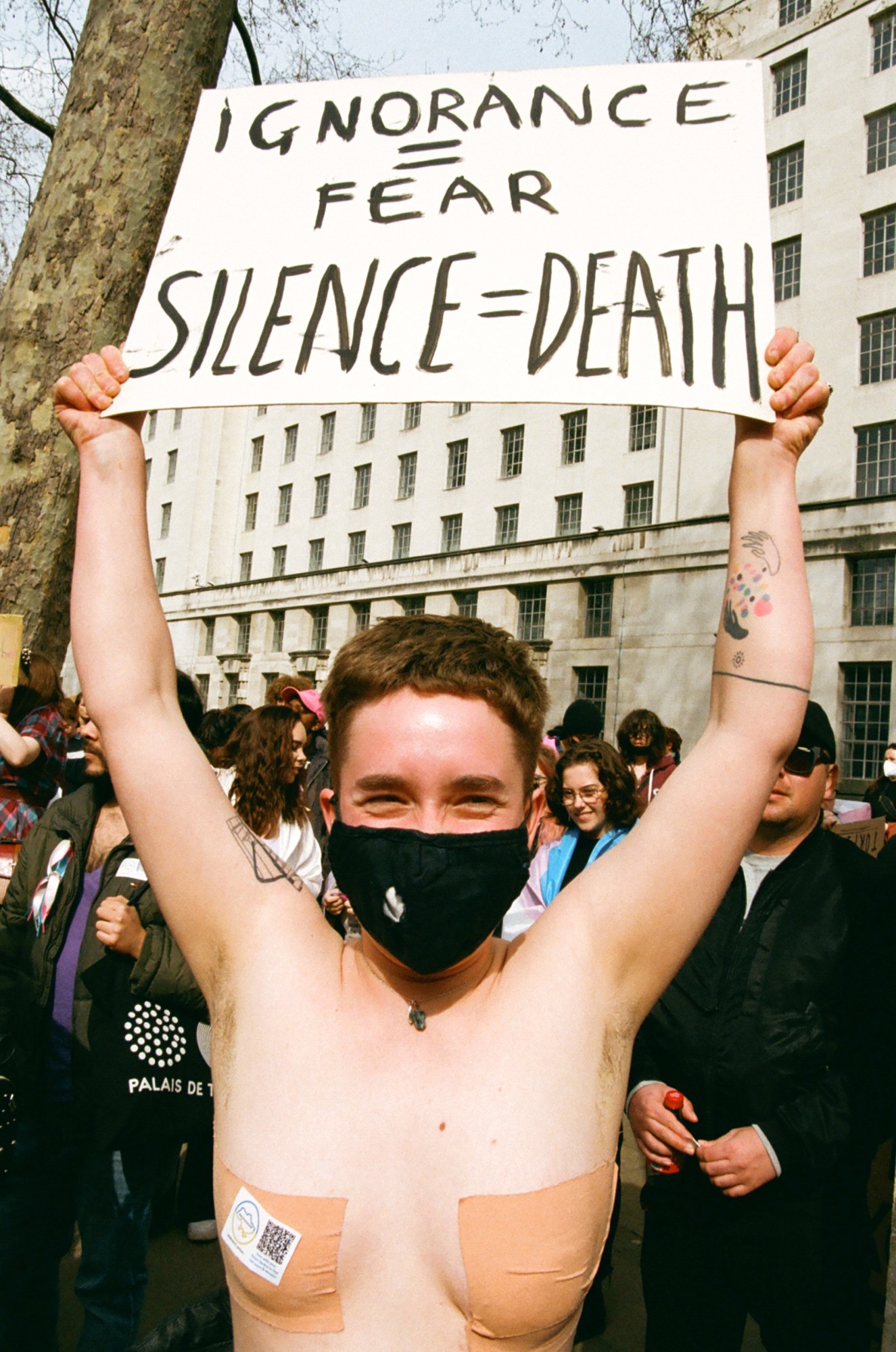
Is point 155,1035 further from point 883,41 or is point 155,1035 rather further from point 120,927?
point 883,41

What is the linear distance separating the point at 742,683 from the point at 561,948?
484mm

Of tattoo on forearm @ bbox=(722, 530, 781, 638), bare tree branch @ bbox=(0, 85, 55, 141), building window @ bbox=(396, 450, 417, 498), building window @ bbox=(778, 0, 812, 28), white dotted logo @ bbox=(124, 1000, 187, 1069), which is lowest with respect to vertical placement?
white dotted logo @ bbox=(124, 1000, 187, 1069)

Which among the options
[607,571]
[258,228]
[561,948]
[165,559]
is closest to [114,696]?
[561,948]

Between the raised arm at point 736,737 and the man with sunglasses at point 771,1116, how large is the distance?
1.16 metres

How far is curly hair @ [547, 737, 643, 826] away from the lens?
14.0 ft

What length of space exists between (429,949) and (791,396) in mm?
1016

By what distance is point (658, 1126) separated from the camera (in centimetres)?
234

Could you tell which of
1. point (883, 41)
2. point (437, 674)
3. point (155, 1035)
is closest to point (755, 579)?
point (437, 674)

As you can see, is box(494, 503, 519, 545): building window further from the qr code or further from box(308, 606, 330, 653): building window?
the qr code

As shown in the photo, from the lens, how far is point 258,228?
1780 millimetres

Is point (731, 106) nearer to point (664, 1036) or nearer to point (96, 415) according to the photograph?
point (96, 415)

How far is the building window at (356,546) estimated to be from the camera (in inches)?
1523

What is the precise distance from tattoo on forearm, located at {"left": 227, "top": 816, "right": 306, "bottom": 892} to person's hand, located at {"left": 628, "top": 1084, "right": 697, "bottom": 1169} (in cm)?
127

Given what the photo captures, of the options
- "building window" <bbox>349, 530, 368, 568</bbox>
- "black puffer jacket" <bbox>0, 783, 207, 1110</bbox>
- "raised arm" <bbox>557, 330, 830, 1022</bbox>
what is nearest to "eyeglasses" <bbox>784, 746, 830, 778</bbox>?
"raised arm" <bbox>557, 330, 830, 1022</bbox>
